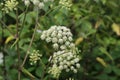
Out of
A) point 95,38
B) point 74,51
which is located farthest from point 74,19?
point 74,51

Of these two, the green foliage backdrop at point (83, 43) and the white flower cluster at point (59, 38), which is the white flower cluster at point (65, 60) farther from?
the green foliage backdrop at point (83, 43)

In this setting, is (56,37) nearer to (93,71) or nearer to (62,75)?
(62,75)

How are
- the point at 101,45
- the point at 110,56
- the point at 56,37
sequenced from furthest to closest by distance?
A: the point at 101,45, the point at 110,56, the point at 56,37

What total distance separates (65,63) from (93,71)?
6.86 ft

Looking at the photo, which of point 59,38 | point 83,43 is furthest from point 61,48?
point 83,43

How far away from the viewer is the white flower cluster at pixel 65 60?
10.2 feet

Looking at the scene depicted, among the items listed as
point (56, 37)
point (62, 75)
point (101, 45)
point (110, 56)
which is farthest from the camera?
point (101, 45)

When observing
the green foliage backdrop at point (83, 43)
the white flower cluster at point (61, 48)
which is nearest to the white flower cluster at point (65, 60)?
the white flower cluster at point (61, 48)

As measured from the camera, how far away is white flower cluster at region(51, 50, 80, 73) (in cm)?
312

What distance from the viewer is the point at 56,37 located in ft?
10.0

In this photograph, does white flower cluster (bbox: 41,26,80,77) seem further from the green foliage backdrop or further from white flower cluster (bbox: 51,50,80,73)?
the green foliage backdrop

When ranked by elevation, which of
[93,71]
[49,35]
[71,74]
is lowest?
[93,71]

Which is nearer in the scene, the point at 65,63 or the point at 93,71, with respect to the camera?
the point at 65,63

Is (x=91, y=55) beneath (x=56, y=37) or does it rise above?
beneath
